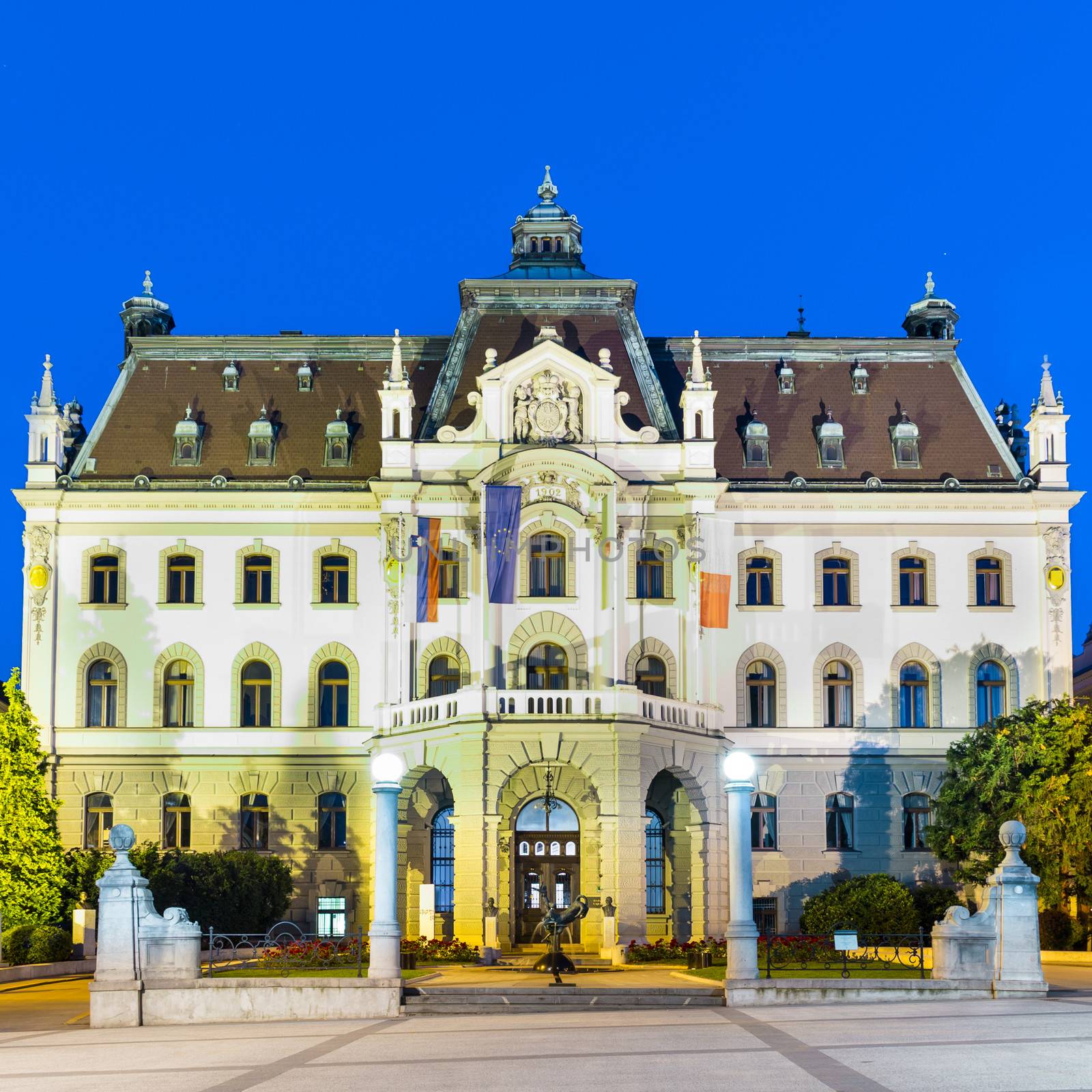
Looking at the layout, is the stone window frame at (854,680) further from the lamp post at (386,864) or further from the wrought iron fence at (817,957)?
the lamp post at (386,864)

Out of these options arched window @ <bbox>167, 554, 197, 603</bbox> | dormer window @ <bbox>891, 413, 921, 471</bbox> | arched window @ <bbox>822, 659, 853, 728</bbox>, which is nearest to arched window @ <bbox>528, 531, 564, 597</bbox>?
arched window @ <bbox>822, 659, 853, 728</bbox>

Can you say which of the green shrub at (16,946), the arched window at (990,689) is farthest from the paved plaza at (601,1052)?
the arched window at (990,689)

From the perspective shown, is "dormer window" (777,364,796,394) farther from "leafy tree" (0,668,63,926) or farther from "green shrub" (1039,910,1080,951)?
"leafy tree" (0,668,63,926)

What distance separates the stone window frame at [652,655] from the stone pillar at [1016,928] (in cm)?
2274

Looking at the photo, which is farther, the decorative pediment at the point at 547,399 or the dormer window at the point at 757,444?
the dormer window at the point at 757,444

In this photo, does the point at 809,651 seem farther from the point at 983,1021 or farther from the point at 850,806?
the point at 983,1021

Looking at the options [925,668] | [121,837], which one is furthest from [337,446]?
[121,837]

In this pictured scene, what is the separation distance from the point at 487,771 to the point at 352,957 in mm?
13733

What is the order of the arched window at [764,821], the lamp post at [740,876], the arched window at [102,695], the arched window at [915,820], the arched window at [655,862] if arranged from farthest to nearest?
the arched window at [102,695], the arched window at [915,820], the arched window at [764,821], the arched window at [655,862], the lamp post at [740,876]

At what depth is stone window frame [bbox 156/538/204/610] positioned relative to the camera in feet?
210

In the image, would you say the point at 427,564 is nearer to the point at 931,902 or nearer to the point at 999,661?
the point at 931,902

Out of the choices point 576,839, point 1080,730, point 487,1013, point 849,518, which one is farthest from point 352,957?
point 849,518

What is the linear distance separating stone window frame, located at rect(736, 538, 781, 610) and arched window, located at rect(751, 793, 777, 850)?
6251 mm

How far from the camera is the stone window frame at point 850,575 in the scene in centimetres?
6456
